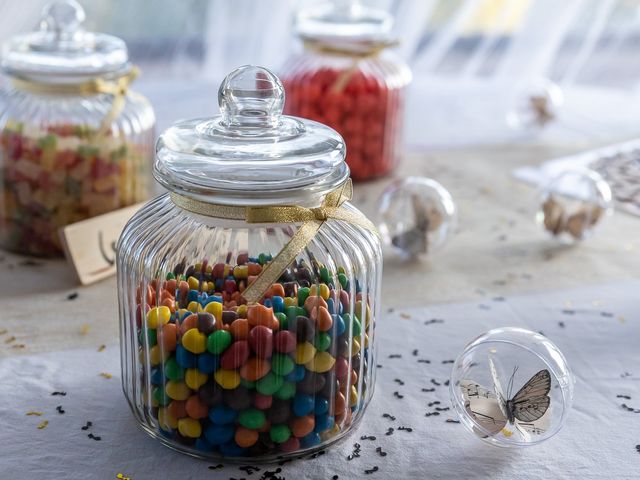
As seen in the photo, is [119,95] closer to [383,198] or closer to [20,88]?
[20,88]

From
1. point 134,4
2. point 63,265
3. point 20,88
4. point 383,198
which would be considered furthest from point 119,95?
point 134,4

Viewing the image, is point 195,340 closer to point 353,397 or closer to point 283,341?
point 283,341

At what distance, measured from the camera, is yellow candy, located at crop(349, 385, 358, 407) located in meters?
0.95

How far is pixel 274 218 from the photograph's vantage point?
0.88m

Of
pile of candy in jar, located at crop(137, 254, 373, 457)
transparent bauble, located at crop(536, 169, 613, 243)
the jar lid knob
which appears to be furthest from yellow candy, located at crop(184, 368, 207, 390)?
transparent bauble, located at crop(536, 169, 613, 243)

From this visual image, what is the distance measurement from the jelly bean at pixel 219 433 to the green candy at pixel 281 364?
70mm

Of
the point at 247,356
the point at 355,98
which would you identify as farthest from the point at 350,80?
the point at 247,356

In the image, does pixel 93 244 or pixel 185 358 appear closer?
pixel 185 358

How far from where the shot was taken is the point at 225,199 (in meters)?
0.87

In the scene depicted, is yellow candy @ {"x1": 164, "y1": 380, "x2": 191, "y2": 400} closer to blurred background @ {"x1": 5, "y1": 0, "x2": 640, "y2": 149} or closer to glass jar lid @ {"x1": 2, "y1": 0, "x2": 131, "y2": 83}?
glass jar lid @ {"x1": 2, "y1": 0, "x2": 131, "y2": 83}

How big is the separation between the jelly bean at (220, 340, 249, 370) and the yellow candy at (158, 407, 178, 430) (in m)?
0.09

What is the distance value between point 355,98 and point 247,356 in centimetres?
87

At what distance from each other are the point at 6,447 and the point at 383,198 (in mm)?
707

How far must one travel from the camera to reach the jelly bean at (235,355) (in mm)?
863
